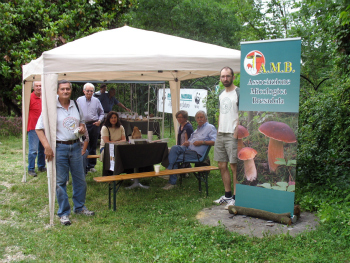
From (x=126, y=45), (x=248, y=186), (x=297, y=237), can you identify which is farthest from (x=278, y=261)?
(x=126, y=45)

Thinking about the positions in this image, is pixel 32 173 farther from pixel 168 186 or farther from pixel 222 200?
pixel 222 200

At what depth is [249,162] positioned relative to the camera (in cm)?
474

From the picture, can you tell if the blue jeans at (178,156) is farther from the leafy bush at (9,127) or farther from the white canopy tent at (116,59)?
the leafy bush at (9,127)

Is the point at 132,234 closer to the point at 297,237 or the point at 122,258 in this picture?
the point at 122,258

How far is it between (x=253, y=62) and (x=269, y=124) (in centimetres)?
82

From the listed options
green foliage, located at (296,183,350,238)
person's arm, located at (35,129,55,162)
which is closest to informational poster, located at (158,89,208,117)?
green foliage, located at (296,183,350,238)

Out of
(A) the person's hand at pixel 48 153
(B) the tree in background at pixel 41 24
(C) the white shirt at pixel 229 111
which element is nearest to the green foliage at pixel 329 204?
(C) the white shirt at pixel 229 111

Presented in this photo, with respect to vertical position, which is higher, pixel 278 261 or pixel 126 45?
pixel 126 45

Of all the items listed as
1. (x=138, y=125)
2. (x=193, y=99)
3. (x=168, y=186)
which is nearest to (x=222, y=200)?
(x=168, y=186)

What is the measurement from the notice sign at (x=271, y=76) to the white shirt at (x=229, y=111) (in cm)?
28

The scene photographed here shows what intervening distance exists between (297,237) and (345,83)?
2.69 meters

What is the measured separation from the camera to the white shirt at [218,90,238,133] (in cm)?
499

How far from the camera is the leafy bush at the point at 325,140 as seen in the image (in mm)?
5410

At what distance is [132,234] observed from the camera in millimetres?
4199
